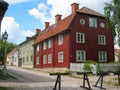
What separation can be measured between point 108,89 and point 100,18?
2629cm

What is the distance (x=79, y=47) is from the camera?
127 ft

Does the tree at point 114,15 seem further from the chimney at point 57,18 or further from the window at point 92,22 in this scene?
the chimney at point 57,18

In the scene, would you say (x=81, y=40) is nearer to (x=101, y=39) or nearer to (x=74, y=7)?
(x=101, y=39)

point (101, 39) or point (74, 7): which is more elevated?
point (74, 7)

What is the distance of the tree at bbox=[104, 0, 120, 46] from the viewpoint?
973 inches

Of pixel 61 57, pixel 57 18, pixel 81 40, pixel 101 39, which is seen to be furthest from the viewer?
pixel 57 18

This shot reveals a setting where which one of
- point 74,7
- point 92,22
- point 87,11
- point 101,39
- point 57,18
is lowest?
point 101,39

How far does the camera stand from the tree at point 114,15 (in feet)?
81.1

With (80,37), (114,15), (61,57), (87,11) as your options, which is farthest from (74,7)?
(114,15)

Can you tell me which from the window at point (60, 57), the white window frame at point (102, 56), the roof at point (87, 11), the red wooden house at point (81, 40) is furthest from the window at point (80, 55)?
the roof at point (87, 11)

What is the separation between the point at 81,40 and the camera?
3928cm

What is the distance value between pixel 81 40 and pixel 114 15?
13.6 metres

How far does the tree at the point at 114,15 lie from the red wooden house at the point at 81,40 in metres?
11.6

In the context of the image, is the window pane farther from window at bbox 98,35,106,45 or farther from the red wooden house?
window at bbox 98,35,106,45
